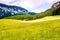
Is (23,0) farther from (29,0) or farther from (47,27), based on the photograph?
(47,27)

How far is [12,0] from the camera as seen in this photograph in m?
44.5

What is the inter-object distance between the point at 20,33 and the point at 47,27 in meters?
4.30

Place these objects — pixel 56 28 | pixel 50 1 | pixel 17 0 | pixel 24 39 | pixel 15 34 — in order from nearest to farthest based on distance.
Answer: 1. pixel 24 39
2. pixel 15 34
3. pixel 56 28
4. pixel 50 1
5. pixel 17 0

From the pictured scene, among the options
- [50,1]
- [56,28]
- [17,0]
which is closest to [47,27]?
[56,28]

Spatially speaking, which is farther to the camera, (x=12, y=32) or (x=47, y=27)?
(x=47, y=27)

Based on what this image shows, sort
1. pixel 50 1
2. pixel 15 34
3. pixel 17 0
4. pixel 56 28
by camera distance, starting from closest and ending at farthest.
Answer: pixel 15 34 → pixel 56 28 → pixel 50 1 → pixel 17 0

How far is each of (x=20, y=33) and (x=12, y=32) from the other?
1192 mm

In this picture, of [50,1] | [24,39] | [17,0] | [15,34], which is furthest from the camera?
[17,0]

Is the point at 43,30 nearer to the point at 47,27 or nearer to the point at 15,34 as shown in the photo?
the point at 47,27

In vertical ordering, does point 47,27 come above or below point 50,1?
below

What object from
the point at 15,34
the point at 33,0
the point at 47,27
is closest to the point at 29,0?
the point at 33,0

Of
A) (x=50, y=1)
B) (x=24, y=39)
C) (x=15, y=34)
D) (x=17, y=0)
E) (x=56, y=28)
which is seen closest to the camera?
(x=24, y=39)

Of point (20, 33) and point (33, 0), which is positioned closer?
point (20, 33)

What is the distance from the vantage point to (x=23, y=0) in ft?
132
